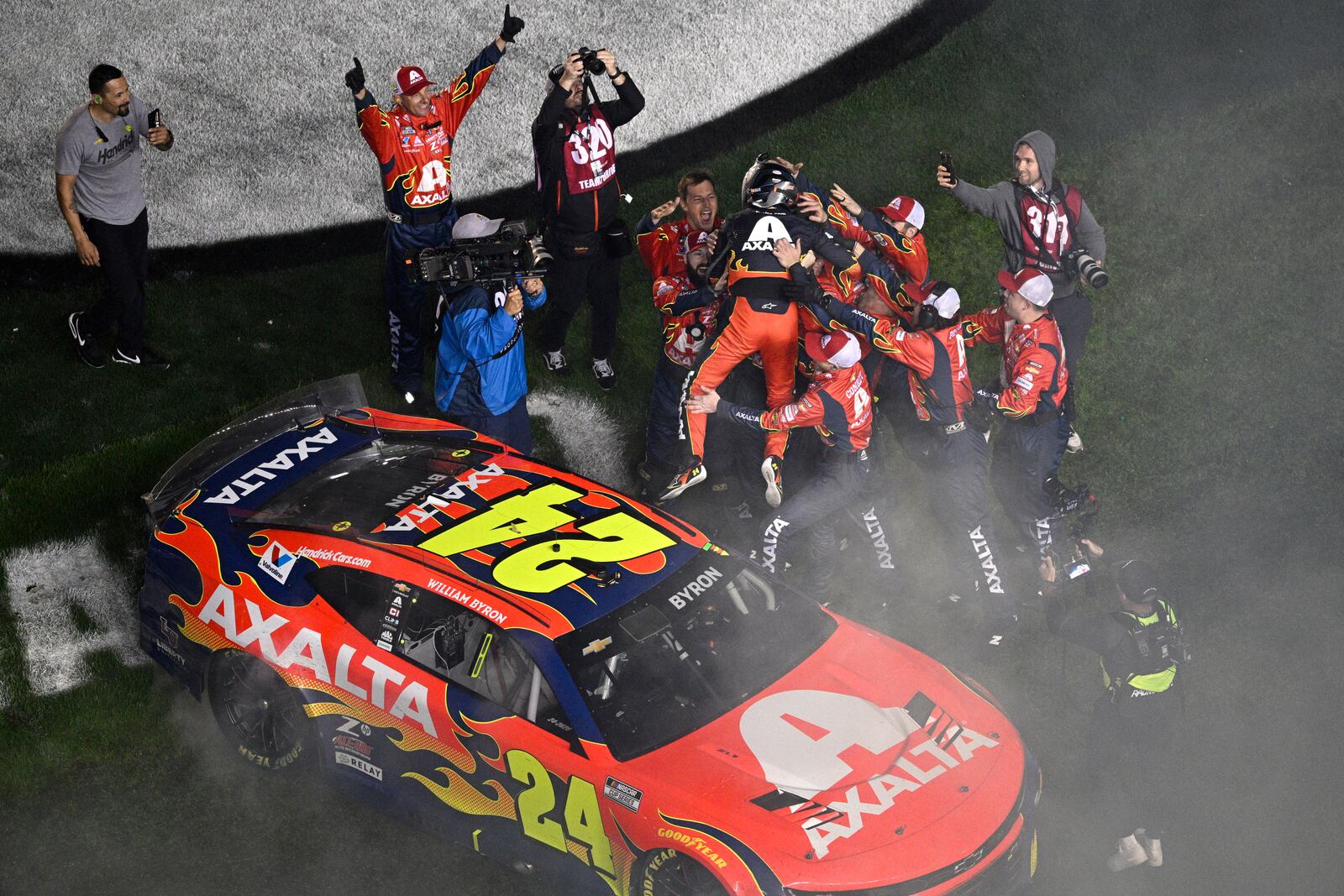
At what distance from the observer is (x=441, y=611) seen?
18.1ft

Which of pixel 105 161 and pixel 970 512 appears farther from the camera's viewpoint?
pixel 105 161

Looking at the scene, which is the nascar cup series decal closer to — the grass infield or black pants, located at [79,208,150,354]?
the grass infield

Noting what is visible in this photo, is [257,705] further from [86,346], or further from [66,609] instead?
[86,346]

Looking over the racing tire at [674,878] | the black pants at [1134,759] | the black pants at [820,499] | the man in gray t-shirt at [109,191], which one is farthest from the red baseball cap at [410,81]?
the black pants at [1134,759]

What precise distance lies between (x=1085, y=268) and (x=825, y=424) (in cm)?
169

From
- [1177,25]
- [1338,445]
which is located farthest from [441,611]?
Answer: [1177,25]

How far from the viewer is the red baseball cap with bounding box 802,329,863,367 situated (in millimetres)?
6586

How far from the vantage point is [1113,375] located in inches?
342

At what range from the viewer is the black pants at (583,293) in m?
7.86

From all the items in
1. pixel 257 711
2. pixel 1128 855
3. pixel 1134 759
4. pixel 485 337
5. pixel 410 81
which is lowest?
pixel 1128 855

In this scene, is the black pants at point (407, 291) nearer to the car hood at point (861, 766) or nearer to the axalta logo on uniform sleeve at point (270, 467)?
Answer: the axalta logo on uniform sleeve at point (270, 467)

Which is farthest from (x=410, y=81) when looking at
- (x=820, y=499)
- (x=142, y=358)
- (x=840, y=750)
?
(x=840, y=750)

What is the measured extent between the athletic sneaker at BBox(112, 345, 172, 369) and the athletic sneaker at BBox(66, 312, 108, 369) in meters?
0.10

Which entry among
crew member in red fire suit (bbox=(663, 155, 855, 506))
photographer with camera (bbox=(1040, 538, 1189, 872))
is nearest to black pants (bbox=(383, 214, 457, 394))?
crew member in red fire suit (bbox=(663, 155, 855, 506))
